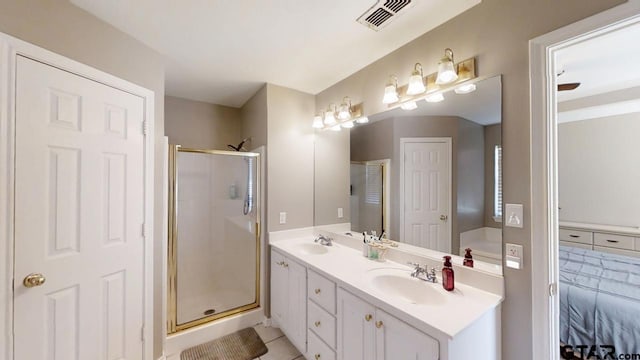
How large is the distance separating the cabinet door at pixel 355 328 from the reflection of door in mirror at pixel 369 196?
73cm

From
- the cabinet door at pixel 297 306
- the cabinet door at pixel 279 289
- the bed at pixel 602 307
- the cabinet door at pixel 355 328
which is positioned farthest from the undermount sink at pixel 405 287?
the bed at pixel 602 307

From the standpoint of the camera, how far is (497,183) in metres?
1.33

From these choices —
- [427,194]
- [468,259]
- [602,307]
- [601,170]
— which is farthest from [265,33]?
[601,170]

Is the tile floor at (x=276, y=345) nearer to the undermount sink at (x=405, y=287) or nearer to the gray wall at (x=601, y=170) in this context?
the undermount sink at (x=405, y=287)

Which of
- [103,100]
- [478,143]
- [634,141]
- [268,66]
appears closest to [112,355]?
[103,100]

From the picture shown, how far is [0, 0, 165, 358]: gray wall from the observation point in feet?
3.96

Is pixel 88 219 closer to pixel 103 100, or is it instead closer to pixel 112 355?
pixel 103 100

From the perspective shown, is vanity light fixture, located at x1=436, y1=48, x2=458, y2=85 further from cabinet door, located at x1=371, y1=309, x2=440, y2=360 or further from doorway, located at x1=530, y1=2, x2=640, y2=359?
cabinet door, located at x1=371, y1=309, x2=440, y2=360

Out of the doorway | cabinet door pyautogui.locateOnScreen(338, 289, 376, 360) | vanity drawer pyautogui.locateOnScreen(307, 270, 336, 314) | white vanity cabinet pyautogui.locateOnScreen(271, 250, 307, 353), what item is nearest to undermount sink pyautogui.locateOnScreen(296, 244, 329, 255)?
white vanity cabinet pyautogui.locateOnScreen(271, 250, 307, 353)

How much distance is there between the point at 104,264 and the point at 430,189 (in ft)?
7.23

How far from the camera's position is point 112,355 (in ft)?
5.10

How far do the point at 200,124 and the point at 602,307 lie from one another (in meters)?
4.06

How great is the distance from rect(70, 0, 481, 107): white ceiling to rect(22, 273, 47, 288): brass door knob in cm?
152

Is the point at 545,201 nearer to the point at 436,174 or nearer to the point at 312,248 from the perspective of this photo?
the point at 436,174
